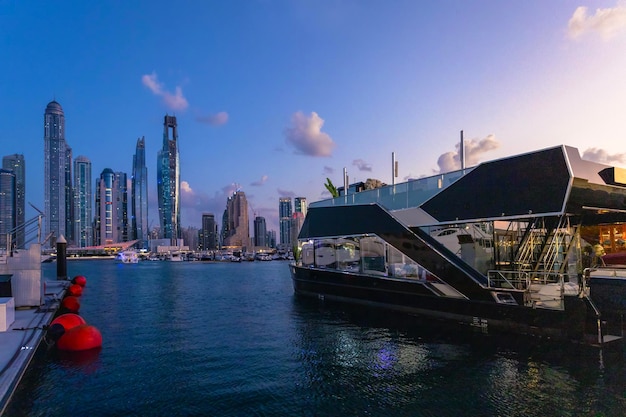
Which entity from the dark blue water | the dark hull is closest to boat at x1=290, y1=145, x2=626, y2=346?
the dark hull

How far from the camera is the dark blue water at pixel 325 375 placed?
1209 centimetres

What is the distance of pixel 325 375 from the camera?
15.1m

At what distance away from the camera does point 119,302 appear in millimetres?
38562

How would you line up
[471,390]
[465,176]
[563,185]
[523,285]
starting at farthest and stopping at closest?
[465,176] < [523,285] < [563,185] < [471,390]

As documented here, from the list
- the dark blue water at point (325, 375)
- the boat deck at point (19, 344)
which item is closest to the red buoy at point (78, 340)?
the dark blue water at point (325, 375)

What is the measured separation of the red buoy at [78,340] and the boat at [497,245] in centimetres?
1718

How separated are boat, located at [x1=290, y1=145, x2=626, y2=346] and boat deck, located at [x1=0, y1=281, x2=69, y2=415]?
1933 centimetres

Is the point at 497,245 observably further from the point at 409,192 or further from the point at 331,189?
the point at 331,189

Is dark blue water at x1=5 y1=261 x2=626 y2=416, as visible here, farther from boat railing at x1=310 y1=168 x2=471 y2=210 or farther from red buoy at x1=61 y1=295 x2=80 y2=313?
red buoy at x1=61 y1=295 x2=80 y2=313

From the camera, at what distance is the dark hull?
1823 centimetres

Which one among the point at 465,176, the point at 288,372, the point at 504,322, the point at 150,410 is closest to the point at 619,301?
the point at 504,322

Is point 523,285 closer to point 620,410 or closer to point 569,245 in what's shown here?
point 569,245

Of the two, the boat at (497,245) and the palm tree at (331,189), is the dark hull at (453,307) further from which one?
the palm tree at (331,189)

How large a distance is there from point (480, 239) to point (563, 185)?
19.4ft
